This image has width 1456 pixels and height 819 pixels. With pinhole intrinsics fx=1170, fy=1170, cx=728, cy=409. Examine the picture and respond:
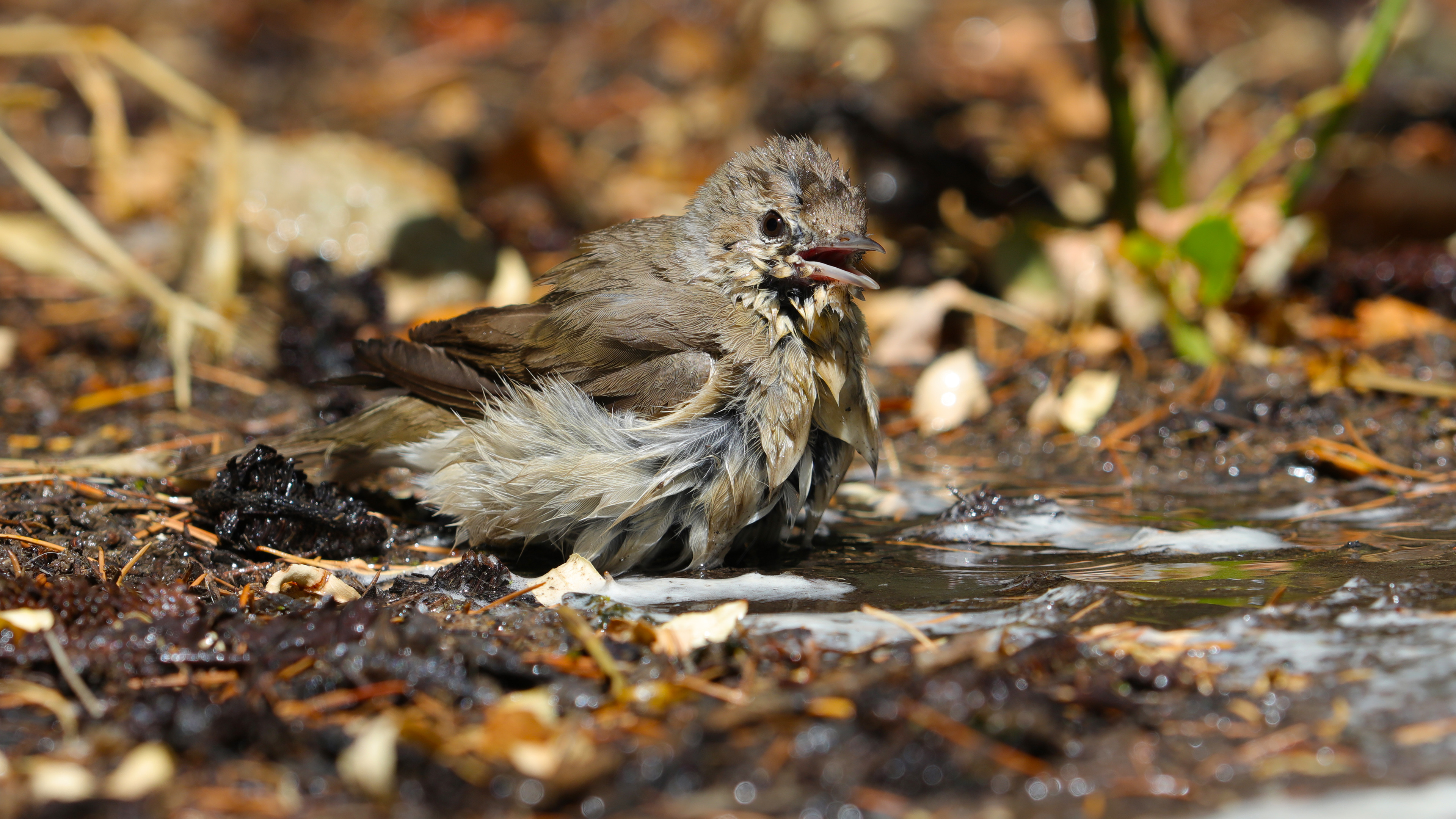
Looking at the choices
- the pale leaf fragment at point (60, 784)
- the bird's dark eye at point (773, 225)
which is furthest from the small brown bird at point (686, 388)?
the pale leaf fragment at point (60, 784)

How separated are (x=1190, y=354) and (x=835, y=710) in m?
3.71

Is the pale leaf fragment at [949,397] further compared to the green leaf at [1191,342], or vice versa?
the green leaf at [1191,342]

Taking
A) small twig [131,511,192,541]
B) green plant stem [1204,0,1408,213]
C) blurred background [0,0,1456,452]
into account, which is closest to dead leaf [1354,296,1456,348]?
blurred background [0,0,1456,452]

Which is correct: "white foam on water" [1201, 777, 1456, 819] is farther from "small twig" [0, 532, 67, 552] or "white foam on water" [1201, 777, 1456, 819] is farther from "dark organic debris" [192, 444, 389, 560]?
"small twig" [0, 532, 67, 552]

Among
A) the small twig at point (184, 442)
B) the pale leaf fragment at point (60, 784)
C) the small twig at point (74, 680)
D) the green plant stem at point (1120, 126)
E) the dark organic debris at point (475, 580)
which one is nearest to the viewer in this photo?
the pale leaf fragment at point (60, 784)

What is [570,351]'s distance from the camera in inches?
147

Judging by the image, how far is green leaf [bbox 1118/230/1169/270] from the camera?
17.8ft

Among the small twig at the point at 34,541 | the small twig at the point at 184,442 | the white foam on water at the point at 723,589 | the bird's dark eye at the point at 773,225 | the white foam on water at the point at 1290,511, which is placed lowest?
the white foam on water at the point at 1290,511

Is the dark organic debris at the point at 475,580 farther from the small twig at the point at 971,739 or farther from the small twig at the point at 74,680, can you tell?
the small twig at the point at 971,739

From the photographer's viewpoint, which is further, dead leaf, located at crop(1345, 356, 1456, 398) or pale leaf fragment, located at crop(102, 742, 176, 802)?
dead leaf, located at crop(1345, 356, 1456, 398)

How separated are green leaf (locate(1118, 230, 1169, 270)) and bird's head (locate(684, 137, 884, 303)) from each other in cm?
222

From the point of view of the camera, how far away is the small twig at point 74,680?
8.04 feet

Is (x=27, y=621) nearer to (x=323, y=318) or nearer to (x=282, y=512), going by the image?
(x=282, y=512)

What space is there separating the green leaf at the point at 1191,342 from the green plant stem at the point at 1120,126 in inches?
23.5
